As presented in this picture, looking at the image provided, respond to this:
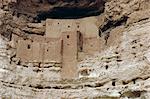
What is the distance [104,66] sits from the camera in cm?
2770

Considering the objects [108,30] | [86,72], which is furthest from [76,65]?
[108,30]

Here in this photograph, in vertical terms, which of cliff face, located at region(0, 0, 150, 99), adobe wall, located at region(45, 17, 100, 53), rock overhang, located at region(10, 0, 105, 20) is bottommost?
cliff face, located at region(0, 0, 150, 99)

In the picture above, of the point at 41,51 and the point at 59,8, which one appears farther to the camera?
the point at 59,8

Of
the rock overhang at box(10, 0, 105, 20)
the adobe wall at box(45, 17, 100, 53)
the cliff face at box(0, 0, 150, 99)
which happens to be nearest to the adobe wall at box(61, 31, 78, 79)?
the cliff face at box(0, 0, 150, 99)

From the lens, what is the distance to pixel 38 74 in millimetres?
29469

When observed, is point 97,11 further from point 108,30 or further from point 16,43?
point 16,43

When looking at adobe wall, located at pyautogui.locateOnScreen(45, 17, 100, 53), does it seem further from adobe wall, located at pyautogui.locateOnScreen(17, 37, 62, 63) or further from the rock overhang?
adobe wall, located at pyautogui.locateOnScreen(17, 37, 62, 63)

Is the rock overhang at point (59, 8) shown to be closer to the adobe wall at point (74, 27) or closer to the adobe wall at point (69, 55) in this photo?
the adobe wall at point (74, 27)

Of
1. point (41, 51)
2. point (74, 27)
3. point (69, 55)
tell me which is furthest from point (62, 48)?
point (74, 27)

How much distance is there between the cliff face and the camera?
84.2 ft

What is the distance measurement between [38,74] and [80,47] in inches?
115

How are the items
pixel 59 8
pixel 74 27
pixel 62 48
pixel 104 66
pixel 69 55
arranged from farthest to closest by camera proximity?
pixel 59 8, pixel 74 27, pixel 62 48, pixel 69 55, pixel 104 66

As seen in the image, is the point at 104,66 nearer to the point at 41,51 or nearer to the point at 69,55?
the point at 69,55

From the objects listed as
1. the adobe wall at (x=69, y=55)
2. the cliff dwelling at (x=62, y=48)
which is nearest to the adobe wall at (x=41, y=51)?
the cliff dwelling at (x=62, y=48)
